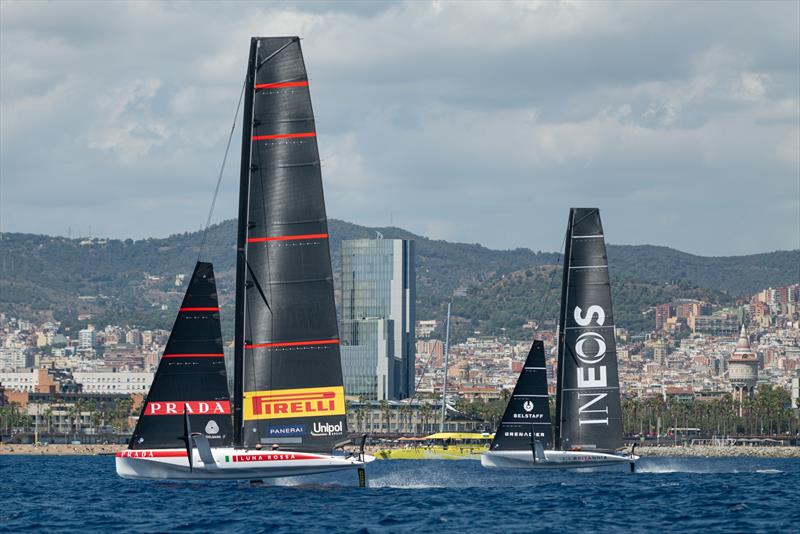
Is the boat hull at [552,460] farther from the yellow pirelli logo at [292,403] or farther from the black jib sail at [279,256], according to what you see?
the black jib sail at [279,256]

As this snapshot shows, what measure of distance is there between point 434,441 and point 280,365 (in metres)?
111

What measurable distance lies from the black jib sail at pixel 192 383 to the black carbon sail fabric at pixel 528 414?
19.5 m

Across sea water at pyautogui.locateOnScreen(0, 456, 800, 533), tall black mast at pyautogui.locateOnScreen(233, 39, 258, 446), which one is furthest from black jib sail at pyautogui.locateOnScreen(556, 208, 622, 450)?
tall black mast at pyautogui.locateOnScreen(233, 39, 258, 446)

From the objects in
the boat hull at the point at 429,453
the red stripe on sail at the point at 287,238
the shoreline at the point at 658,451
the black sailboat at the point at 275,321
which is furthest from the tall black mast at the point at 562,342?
the shoreline at the point at 658,451

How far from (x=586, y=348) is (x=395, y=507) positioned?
71.7 feet

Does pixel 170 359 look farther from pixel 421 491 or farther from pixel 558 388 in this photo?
Result: pixel 558 388

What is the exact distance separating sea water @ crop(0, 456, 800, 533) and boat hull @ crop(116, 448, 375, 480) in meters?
0.46

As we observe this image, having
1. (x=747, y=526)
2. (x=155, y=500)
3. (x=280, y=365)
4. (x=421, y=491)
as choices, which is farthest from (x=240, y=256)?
(x=747, y=526)

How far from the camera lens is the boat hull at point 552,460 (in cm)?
6359

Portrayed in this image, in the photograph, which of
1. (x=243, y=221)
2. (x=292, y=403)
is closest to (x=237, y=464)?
(x=292, y=403)

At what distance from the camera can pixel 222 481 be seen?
48.4 metres

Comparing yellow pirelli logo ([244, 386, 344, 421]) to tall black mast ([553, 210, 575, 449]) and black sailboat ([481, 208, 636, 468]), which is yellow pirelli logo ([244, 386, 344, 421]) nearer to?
black sailboat ([481, 208, 636, 468])

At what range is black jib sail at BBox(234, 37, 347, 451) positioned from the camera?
149 feet

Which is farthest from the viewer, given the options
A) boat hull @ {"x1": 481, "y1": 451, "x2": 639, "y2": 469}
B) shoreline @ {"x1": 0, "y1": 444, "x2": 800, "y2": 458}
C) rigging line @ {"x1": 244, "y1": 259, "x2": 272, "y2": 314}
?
shoreline @ {"x1": 0, "y1": 444, "x2": 800, "y2": 458}
